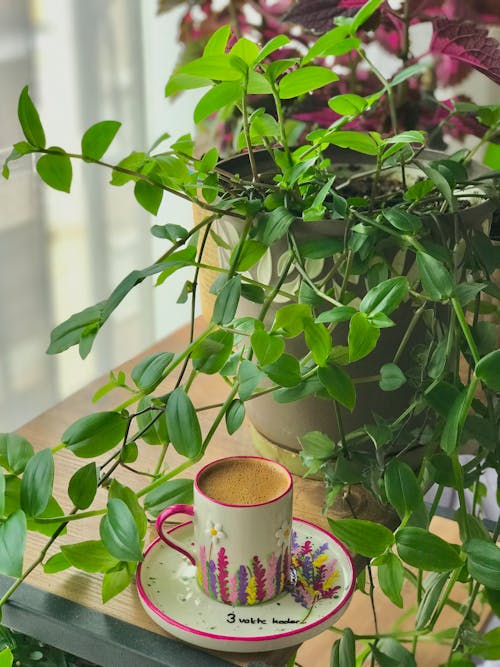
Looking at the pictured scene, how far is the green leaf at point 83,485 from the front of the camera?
554 mm

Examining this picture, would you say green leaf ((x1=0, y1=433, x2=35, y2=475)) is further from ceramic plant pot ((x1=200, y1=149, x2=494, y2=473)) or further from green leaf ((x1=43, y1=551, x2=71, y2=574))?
ceramic plant pot ((x1=200, y1=149, x2=494, y2=473))

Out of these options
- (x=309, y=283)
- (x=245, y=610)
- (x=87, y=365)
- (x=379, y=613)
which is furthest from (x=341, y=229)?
(x=87, y=365)

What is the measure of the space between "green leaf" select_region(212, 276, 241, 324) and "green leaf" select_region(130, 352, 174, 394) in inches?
1.6

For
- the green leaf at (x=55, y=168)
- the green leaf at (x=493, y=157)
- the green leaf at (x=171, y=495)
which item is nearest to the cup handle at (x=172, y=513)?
the green leaf at (x=171, y=495)

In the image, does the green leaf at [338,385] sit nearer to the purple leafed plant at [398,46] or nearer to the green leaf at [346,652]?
the green leaf at [346,652]

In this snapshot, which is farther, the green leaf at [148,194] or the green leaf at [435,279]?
the green leaf at [148,194]

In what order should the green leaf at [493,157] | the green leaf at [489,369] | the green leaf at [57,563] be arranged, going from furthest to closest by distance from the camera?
the green leaf at [493,157], the green leaf at [57,563], the green leaf at [489,369]

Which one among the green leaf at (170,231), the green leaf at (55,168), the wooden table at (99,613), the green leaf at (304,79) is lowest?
the wooden table at (99,613)

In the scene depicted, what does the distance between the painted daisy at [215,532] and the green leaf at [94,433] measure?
81mm

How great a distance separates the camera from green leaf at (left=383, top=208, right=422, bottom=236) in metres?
0.55

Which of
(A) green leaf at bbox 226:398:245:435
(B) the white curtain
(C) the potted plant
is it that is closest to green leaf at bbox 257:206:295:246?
(C) the potted plant

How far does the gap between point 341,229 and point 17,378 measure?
76cm

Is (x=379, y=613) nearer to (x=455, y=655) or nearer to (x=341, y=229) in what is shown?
(x=455, y=655)

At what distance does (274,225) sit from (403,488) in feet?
0.59
